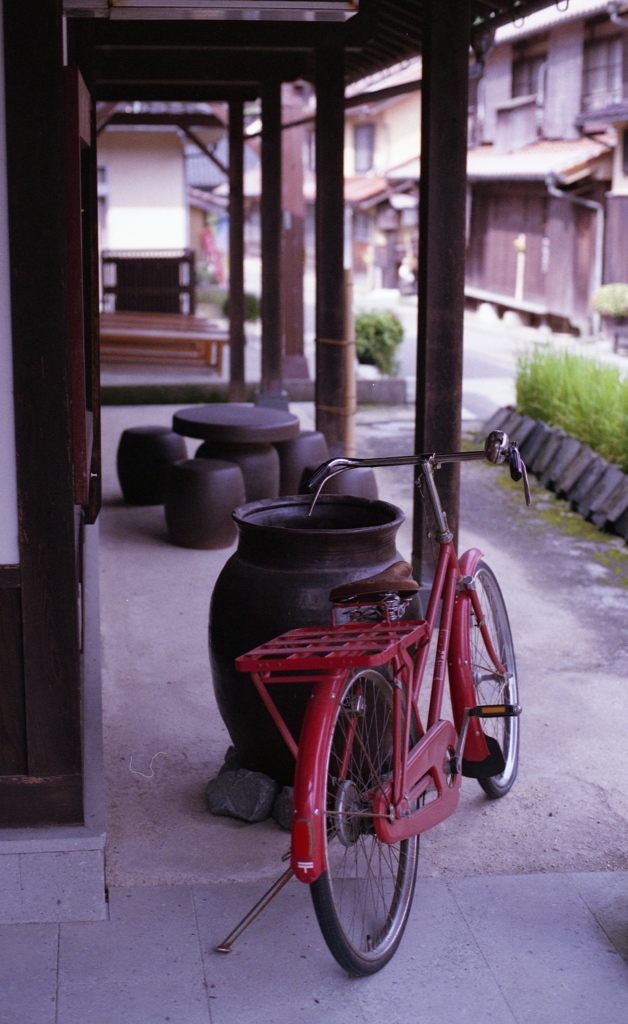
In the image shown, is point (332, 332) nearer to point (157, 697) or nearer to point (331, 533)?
point (157, 697)

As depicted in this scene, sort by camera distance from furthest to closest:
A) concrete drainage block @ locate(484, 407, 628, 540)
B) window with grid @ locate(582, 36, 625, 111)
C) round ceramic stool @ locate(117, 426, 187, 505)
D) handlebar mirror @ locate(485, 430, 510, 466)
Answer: window with grid @ locate(582, 36, 625, 111) < round ceramic stool @ locate(117, 426, 187, 505) < concrete drainage block @ locate(484, 407, 628, 540) < handlebar mirror @ locate(485, 430, 510, 466)

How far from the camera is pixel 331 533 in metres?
3.56

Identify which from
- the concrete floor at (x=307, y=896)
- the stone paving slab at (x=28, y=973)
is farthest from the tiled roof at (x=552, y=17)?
the stone paving slab at (x=28, y=973)

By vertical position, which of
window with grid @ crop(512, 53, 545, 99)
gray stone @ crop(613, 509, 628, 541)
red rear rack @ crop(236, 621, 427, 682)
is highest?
window with grid @ crop(512, 53, 545, 99)

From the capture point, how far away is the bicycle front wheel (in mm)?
2824

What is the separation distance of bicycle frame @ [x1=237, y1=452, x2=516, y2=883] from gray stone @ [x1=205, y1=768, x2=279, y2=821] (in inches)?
17.2

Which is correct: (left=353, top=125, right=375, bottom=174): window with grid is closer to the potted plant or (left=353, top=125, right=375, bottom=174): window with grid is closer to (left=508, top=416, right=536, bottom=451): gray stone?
the potted plant

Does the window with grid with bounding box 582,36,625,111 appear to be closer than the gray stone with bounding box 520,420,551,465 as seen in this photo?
No

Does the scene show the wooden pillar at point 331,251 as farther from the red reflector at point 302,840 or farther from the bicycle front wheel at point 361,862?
the red reflector at point 302,840

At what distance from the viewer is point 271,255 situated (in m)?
11.8

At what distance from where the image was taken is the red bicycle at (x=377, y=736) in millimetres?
2752

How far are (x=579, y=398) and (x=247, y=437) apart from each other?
334 centimetres

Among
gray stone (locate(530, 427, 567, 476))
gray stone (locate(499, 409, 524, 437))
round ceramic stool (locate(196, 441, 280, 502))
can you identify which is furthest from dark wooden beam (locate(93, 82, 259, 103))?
round ceramic stool (locate(196, 441, 280, 502))

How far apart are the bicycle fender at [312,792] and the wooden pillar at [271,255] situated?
9.17m
